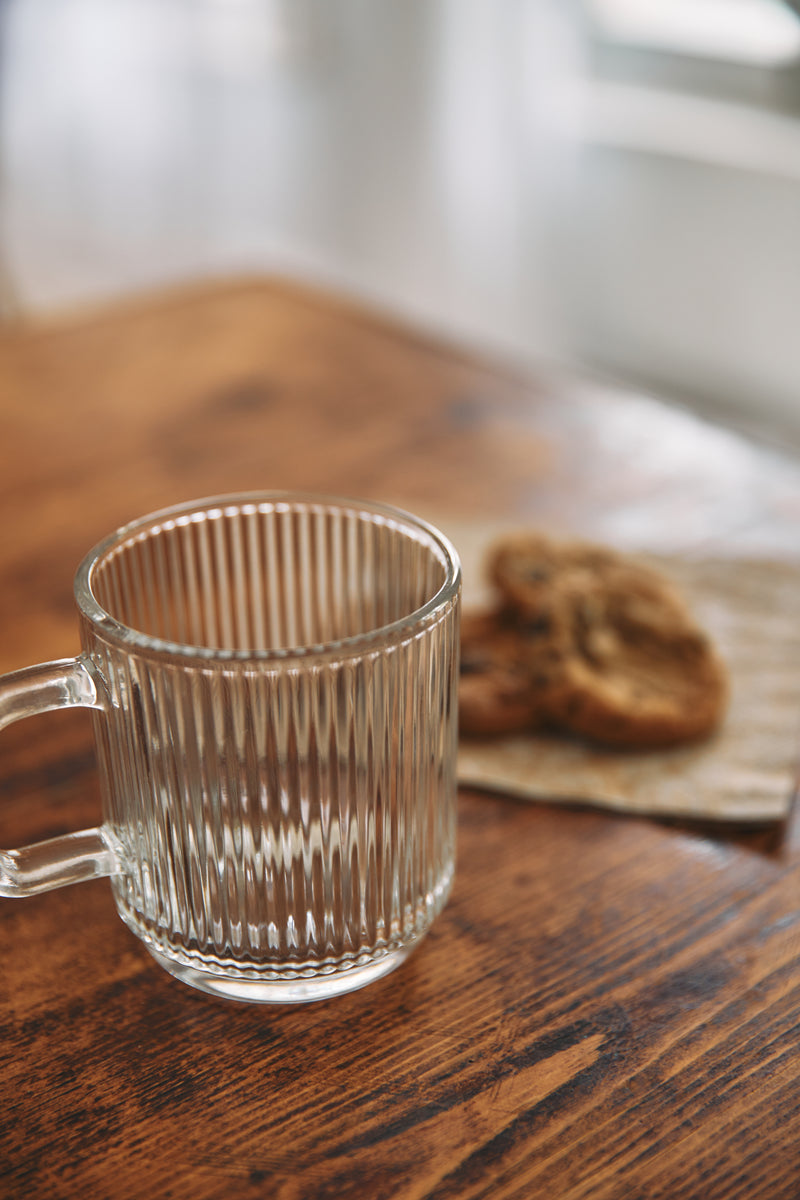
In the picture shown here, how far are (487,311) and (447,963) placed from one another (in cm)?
246

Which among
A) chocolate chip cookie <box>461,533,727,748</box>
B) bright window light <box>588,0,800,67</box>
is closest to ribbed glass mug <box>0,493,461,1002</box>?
chocolate chip cookie <box>461,533,727,748</box>

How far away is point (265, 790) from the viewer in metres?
0.34

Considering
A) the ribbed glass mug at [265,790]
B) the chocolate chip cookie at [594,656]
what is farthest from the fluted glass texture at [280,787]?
the chocolate chip cookie at [594,656]

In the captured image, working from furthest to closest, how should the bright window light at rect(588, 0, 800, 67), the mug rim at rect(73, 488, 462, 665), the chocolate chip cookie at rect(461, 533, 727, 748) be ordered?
the bright window light at rect(588, 0, 800, 67), the chocolate chip cookie at rect(461, 533, 727, 748), the mug rim at rect(73, 488, 462, 665)

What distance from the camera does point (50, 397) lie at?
0.88m

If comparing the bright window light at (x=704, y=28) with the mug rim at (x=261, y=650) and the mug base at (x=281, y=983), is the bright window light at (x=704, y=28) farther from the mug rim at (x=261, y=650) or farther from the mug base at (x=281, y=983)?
the mug base at (x=281, y=983)

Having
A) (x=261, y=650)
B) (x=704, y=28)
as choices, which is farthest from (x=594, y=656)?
(x=704, y=28)

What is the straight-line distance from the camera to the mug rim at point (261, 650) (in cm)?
32

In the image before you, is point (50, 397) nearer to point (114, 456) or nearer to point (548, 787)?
point (114, 456)

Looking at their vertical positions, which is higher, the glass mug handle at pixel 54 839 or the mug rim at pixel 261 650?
the mug rim at pixel 261 650

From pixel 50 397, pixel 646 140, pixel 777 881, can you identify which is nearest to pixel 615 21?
pixel 646 140

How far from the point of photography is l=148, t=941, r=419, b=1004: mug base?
365 millimetres

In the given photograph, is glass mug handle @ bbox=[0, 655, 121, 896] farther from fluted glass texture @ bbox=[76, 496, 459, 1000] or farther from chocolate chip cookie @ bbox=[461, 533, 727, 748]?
chocolate chip cookie @ bbox=[461, 533, 727, 748]

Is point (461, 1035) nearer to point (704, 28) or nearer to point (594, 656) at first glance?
point (594, 656)
